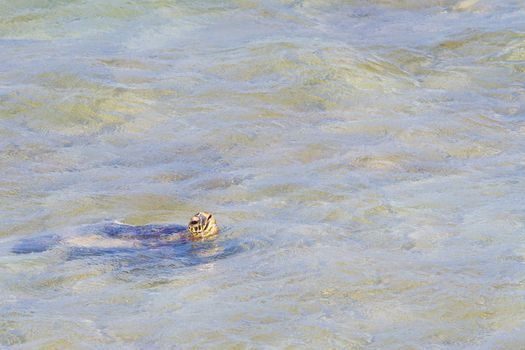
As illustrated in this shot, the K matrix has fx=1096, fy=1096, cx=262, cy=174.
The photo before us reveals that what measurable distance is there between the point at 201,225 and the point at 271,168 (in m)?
1.64

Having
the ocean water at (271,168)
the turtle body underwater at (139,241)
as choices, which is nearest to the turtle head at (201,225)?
the turtle body underwater at (139,241)

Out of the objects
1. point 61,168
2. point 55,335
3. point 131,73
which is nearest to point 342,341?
point 55,335

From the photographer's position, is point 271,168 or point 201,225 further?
point 271,168

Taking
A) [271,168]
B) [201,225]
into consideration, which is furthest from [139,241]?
[271,168]

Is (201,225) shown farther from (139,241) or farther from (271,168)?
(271,168)

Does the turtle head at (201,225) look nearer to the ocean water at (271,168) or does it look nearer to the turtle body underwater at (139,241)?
the turtle body underwater at (139,241)

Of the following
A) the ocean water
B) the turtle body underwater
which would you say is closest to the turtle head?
the turtle body underwater

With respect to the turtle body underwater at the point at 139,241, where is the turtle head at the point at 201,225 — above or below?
above

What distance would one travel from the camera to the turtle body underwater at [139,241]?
619 centimetres

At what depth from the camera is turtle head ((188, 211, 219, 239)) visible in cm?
623

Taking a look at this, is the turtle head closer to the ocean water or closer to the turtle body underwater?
the turtle body underwater

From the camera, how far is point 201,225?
20.4 feet

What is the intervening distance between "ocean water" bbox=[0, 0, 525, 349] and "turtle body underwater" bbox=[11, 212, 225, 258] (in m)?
0.07

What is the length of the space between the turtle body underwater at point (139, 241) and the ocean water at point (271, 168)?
0.07 m
